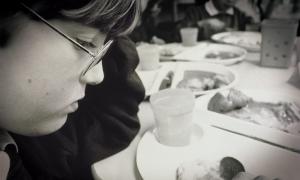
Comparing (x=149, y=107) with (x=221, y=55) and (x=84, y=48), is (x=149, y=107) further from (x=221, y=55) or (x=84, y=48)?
(x=221, y=55)

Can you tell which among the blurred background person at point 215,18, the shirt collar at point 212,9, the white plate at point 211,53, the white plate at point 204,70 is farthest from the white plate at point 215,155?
the shirt collar at point 212,9

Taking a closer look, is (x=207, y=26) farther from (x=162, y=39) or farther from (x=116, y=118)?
(x=116, y=118)

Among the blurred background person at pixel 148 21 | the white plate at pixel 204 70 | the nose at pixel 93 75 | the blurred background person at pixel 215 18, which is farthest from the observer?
the blurred background person at pixel 215 18

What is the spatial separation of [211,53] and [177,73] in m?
0.34

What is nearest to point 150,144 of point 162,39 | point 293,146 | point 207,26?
point 293,146

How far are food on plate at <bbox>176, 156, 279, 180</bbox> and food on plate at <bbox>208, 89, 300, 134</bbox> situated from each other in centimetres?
19

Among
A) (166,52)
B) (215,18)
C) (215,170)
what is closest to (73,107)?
(215,170)

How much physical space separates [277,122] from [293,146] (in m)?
0.10

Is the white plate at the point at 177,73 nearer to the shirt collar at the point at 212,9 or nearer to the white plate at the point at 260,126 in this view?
the white plate at the point at 260,126

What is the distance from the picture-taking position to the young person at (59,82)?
0.37m

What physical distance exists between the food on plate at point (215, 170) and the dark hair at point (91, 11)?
30cm

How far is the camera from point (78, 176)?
569 mm

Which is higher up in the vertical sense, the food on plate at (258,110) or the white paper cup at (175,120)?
the white paper cup at (175,120)

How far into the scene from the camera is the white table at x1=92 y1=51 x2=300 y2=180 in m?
0.58
